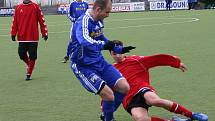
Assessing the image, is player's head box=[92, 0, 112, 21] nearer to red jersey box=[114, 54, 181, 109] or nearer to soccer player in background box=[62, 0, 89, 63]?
red jersey box=[114, 54, 181, 109]

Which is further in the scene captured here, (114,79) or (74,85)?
(74,85)

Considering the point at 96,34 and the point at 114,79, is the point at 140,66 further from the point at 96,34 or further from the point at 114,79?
the point at 96,34

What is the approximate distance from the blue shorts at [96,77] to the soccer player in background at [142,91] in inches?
9.5

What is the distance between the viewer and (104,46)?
6.36 meters

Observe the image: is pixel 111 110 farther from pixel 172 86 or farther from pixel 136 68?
pixel 172 86

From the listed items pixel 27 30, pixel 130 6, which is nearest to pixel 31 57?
pixel 27 30

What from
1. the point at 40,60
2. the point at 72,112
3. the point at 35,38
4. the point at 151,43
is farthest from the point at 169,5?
the point at 72,112

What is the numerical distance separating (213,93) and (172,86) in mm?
1070

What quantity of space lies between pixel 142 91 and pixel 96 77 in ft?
2.09

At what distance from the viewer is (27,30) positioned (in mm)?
11594

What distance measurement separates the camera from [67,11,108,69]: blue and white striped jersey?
6.42m

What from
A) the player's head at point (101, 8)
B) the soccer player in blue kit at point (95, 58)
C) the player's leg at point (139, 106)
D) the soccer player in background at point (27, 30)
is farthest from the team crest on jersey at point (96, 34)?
the soccer player in background at point (27, 30)

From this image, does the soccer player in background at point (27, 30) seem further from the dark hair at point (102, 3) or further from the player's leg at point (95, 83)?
the dark hair at point (102, 3)

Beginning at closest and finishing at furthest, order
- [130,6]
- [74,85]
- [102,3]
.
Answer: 1. [102,3]
2. [74,85]
3. [130,6]
